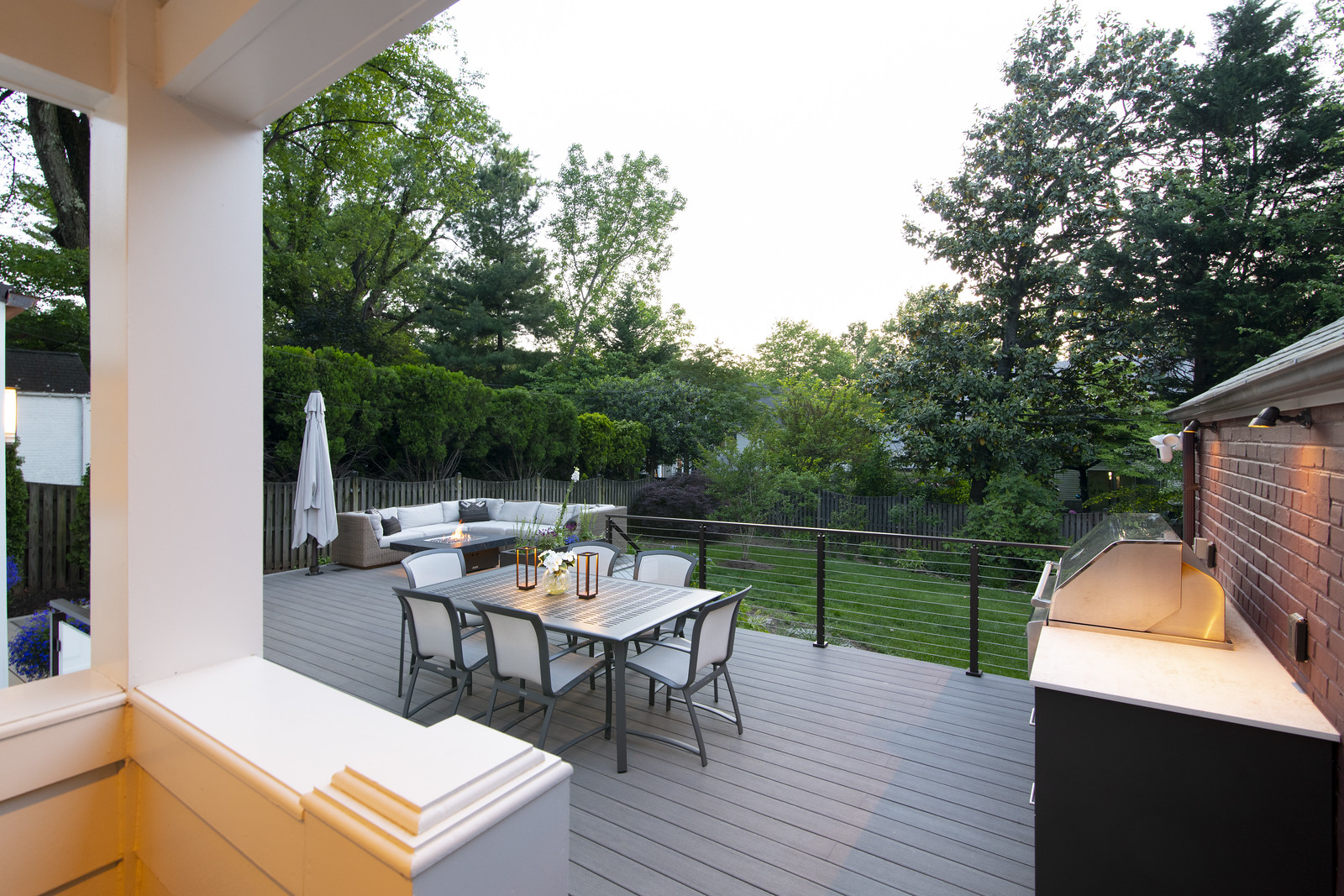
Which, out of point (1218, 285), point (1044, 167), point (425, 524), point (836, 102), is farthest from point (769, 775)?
point (1218, 285)

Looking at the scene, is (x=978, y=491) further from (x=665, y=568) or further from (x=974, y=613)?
(x=665, y=568)

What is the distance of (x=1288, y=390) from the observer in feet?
5.92

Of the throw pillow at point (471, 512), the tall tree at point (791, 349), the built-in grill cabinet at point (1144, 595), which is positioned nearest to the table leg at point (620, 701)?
the built-in grill cabinet at point (1144, 595)

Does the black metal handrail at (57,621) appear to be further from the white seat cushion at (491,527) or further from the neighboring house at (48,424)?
the neighboring house at (48,424)

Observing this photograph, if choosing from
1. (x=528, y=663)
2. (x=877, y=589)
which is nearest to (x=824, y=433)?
(x=877, y=589)

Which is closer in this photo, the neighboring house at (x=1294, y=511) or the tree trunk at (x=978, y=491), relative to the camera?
the neighboring house at (x=1294, y=511)

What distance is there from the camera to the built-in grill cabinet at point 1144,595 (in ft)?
8.16

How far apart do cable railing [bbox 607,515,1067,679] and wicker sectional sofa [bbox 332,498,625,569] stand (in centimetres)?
96

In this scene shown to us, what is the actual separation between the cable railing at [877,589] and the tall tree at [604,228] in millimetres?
11038

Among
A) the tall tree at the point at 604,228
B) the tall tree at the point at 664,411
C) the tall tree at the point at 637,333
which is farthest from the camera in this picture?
the tall tree at the point at 604,228

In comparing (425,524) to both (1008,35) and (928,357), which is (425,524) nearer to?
(928,357)

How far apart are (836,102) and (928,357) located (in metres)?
4.76

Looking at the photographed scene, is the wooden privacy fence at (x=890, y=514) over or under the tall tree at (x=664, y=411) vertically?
under

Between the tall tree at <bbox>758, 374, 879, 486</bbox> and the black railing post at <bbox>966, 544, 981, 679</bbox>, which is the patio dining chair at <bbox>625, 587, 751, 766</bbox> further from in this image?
the tall tree at <bbox>758, 374, 879, 486</bbox>
